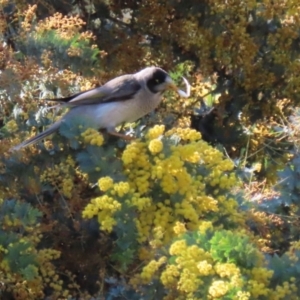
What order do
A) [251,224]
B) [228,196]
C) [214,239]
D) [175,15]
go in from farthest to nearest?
[175,15] < [251,224] < [228,196] < [214,239]

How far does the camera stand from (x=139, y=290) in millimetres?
2230

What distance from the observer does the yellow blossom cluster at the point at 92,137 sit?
243 centimetres

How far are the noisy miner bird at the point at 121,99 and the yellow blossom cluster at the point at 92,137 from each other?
439 mm

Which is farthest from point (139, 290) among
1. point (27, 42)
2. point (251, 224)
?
point (27, 42)

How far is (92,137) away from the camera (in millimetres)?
2439

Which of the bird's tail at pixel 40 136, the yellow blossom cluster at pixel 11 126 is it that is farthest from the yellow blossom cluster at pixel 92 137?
the yellow blossom cluster at pixel 11 126

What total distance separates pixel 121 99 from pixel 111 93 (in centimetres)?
6

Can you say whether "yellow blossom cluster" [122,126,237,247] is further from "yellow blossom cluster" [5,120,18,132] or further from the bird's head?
the bird's head

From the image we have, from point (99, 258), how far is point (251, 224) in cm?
50

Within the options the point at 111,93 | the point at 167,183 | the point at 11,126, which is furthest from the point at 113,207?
the point at 111,93

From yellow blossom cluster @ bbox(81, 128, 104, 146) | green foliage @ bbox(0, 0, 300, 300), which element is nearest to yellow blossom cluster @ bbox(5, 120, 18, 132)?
green foliage @ bbox(0, 0, 300, 300)

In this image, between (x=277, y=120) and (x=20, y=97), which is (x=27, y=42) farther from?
(x=277, y=120)

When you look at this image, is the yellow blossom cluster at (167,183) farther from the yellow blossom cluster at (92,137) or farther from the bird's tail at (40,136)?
the bird's tail at (40,136)

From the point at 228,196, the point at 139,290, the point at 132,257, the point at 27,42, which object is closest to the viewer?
the point at 139,290
